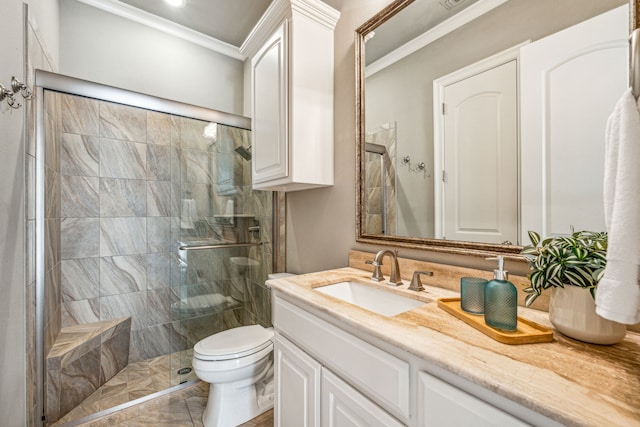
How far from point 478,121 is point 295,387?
1215 mm

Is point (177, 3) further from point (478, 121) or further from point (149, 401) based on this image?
point (149, 401)

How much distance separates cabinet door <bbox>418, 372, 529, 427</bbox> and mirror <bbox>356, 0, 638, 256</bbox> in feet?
1.88

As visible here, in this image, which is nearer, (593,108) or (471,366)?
(471,366)

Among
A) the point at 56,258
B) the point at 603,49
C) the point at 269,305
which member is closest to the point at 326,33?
the point at 603,49

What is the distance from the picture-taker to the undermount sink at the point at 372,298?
1.06 m

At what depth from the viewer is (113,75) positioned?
214cm

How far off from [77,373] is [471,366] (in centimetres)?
226

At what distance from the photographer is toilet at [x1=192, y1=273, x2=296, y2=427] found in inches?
56.7

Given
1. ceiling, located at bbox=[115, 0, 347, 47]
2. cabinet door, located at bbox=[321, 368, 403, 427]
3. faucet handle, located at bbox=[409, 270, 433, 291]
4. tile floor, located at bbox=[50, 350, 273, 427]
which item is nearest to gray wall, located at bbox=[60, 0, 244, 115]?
ceiling, located at bbox=[115, 0, 347, 47]

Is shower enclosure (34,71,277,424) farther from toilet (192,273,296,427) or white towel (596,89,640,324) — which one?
white towel (596,89,640,324)

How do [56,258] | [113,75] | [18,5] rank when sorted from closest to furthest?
1. [18,5]
2. [56,258]
3. [113,75]

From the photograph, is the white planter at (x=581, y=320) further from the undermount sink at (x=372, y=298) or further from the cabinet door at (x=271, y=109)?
the cabinet door at (x=271, y=109)

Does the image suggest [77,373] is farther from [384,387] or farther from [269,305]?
[384,387]

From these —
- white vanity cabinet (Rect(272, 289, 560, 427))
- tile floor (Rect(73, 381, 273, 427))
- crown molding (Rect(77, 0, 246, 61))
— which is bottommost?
tile floor (Rect(73, 381, 273, 427))
